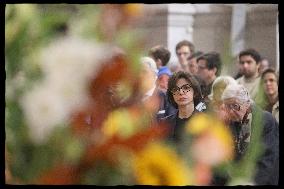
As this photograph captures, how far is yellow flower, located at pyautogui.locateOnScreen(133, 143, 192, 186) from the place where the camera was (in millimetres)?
2303

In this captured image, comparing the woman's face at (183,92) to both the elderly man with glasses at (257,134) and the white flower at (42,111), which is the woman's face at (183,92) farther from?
the white flower at (42,111)

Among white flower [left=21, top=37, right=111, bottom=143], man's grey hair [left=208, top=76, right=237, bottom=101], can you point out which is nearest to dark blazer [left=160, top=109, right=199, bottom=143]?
man's grey hair [left=208, top=76, right=237, bottom=101]

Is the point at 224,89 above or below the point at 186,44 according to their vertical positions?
below

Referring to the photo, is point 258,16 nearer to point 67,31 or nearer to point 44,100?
point 67,31

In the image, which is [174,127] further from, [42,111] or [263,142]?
→ [42,111]

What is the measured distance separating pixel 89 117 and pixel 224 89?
1.92 ft

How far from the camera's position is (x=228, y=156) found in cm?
234

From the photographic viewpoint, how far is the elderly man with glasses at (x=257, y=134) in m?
2.35

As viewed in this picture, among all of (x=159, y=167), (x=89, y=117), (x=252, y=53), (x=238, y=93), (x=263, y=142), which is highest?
→ (x=252, y=53)

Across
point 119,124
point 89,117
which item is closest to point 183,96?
point 119,124

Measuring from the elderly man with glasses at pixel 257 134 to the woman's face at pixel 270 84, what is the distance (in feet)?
0.27

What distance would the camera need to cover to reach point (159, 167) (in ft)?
7.59

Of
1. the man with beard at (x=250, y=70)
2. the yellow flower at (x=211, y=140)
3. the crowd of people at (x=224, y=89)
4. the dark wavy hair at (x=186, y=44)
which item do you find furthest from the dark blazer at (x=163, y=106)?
the man with beard at (x=250, y=70)
